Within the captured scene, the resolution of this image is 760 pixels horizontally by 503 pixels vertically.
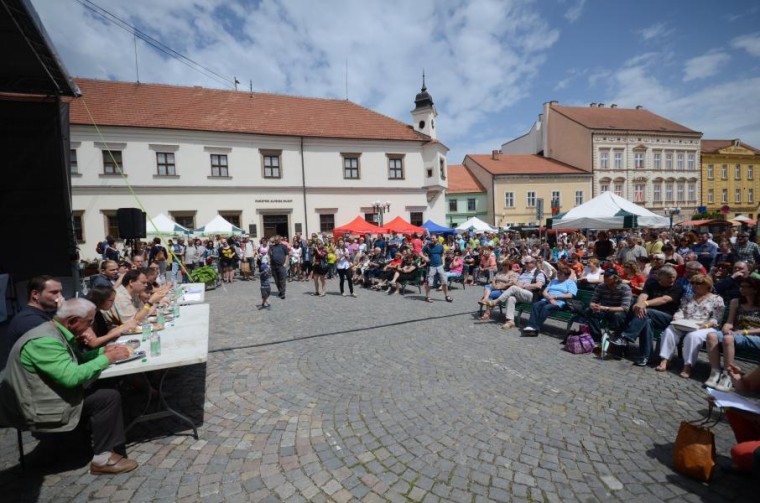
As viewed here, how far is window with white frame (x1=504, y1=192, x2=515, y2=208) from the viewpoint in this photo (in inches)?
1640

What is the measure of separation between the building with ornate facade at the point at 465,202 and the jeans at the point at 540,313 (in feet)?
119

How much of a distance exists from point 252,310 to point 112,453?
6.62 m

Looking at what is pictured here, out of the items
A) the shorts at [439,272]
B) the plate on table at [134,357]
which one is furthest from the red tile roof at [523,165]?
the plate on table at [134,357]

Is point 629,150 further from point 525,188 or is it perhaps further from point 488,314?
point 488,314

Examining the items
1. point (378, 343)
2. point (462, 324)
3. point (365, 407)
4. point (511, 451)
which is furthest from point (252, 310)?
point (511, 451)

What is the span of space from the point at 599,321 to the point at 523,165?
137ft

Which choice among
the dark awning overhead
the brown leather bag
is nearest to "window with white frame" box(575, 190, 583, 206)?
the brown leather bag

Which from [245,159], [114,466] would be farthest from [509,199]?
[114,466]

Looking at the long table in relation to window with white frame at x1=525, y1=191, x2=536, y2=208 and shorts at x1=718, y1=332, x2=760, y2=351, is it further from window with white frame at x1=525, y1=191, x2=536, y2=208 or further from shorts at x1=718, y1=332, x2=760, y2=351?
window with white frame at x1=525, y1=191, x2=536, y2=208

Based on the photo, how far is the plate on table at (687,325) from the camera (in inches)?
190

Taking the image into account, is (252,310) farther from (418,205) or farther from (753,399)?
(418,205)

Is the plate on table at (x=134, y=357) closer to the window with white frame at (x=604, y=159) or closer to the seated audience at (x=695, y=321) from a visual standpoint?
the seated audience at (x=695, y=321)

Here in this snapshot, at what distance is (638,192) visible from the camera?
1784 inches

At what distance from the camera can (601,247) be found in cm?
1198
